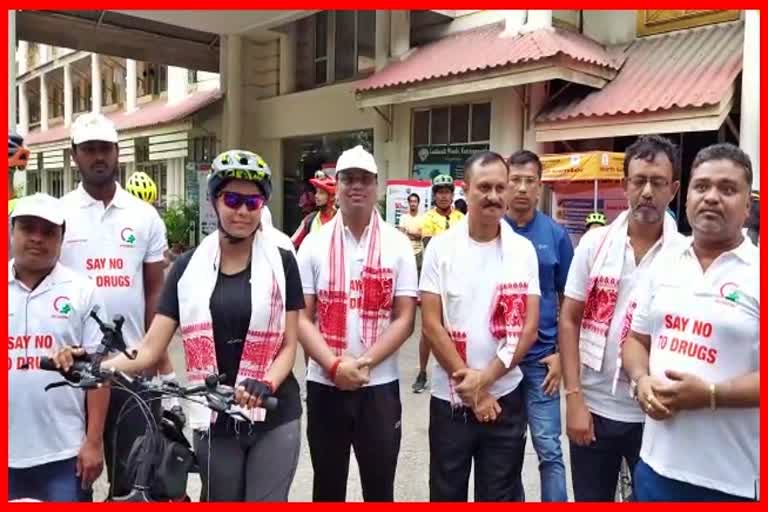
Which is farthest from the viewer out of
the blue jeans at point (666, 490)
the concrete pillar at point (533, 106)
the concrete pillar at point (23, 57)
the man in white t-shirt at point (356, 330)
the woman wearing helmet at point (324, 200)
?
the concrete pillar at point (23, 57)

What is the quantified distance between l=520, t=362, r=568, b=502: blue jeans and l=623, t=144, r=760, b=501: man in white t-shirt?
112 centimetres

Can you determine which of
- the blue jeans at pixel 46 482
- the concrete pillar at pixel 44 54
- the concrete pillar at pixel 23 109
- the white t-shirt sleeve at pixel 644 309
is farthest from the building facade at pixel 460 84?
the concrete pillar at pixel 23 109

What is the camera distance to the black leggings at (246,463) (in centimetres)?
258

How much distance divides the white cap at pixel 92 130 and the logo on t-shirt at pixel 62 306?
3.26 ft

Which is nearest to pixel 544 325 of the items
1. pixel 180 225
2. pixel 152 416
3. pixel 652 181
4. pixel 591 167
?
pixel 652 181

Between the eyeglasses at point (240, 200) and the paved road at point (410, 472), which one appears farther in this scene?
the paved road at point (410, 472)

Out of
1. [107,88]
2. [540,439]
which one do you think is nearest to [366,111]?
[540,439]

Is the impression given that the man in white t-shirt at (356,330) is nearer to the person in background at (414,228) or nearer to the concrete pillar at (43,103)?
the person in background at (414,228)

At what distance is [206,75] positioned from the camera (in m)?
17.8

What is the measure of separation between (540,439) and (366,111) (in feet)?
33.4

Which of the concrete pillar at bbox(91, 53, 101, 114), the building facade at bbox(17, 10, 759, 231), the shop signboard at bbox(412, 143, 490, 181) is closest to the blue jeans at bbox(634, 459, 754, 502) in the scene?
the building facade at bbox(17, 10, 759, 231)

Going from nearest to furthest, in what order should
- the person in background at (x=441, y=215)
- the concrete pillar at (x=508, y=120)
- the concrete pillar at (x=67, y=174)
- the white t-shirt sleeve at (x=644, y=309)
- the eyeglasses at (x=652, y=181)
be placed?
the white t-shirt sleeve at (x=644, y=309) < the eyeglasses at (x=652, y=181) < the person in background at (x=441, y=215) < the concrete pillar at (x=508, y=120) < the concrete pillar at (x=67, y=174)

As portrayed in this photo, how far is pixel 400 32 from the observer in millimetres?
12258

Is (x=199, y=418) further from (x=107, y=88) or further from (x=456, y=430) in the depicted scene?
(x=107, y=88)
